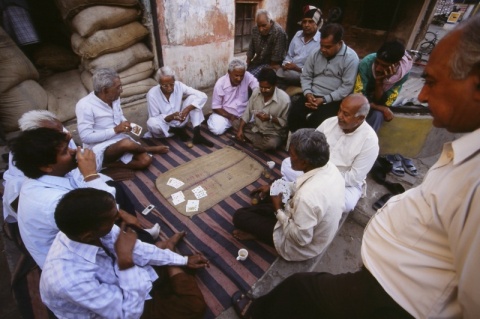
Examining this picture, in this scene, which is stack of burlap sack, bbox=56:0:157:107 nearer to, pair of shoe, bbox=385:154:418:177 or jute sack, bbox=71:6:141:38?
jute sack, bbox=71:6:141:38

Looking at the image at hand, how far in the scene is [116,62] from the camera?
169 inches

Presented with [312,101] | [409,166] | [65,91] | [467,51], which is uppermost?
[467,51]

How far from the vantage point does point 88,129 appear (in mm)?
3471

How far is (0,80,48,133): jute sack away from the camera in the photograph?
353cm

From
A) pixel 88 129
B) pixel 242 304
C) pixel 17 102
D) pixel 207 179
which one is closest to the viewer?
pixel 242 304

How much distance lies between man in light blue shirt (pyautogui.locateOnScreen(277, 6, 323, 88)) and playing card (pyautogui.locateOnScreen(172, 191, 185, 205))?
326 cm

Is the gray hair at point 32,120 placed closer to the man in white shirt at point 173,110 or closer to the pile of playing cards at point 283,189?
the man in white shirt at point 173,110

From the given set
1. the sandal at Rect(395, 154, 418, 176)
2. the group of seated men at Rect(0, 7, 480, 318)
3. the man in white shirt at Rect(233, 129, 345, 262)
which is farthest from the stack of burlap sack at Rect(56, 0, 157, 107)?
the sandal at Rect(395, 154, 418, 176)

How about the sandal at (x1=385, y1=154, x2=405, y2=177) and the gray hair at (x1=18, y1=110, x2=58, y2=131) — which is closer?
the gray hair at (x1=18, y1=110, x2=58, y2=131)

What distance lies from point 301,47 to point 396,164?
290cm

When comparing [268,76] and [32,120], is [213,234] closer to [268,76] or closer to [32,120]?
[32,120]

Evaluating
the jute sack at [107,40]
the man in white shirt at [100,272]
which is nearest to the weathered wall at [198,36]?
the jute sack at [107,40]

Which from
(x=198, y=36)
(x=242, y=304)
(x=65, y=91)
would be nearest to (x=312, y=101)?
(x=242, y=304)

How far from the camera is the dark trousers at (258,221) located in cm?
262
